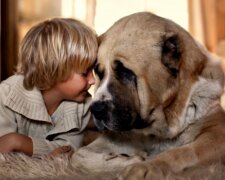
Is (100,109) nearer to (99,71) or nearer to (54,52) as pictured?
(99,71)

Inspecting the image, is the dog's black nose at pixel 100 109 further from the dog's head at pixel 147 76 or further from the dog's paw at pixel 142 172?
the dog's paw at pixel 142 172

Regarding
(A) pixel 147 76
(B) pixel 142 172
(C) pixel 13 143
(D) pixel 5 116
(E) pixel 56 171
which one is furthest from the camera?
(D) pixel 5 116

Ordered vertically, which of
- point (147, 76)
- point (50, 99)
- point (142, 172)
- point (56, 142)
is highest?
point (147, 76)

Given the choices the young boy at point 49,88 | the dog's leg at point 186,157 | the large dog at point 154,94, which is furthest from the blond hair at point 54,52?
the dog's leg at point 186,157

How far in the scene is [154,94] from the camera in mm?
1275

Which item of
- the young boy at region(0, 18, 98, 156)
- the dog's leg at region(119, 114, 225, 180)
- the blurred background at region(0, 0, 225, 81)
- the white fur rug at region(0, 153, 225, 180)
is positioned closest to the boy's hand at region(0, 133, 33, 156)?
the young boy at region(0, 18, 98, 156)

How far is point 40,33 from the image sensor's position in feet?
5.08

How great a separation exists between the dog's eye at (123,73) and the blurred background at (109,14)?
1734 millimetres

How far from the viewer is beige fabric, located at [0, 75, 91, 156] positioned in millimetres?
1491

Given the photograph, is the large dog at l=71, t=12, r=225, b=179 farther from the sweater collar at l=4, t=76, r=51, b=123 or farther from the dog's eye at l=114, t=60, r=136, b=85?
the sweater collar at l=4, t=76, r=51, b=123

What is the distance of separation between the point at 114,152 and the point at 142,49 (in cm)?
→ 30

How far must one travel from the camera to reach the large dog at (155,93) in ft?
4.13

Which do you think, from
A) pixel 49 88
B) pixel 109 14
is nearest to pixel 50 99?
pixel 49 88

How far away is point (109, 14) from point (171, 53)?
177 cm
